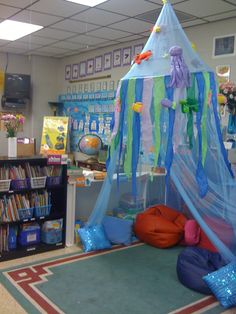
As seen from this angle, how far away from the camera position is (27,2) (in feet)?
12.6

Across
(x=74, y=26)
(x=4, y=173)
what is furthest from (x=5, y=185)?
(x=74, y=26)

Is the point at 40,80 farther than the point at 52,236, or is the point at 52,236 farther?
the point at 40,80

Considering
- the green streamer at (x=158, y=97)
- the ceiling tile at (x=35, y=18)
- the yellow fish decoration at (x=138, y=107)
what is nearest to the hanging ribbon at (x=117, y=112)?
the yellow fish decoration at (x=138, y=107)

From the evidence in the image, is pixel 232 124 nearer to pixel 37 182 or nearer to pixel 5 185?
pixel 37 182

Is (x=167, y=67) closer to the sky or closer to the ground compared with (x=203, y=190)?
closer to the sky

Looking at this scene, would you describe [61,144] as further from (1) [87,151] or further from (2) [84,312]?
(2) [84,312]

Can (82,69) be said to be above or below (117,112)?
above

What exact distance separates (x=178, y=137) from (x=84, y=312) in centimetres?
150

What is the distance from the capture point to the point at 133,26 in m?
4.70

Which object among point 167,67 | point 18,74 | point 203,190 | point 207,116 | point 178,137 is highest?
point 18,74

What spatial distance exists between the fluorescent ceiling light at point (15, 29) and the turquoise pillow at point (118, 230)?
2.85m

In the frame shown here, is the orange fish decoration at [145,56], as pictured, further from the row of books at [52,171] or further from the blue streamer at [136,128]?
the row of books at [52,171]

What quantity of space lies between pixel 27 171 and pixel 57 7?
6.23 feet

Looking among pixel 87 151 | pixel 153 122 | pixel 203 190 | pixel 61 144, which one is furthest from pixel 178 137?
pixel 61 144
